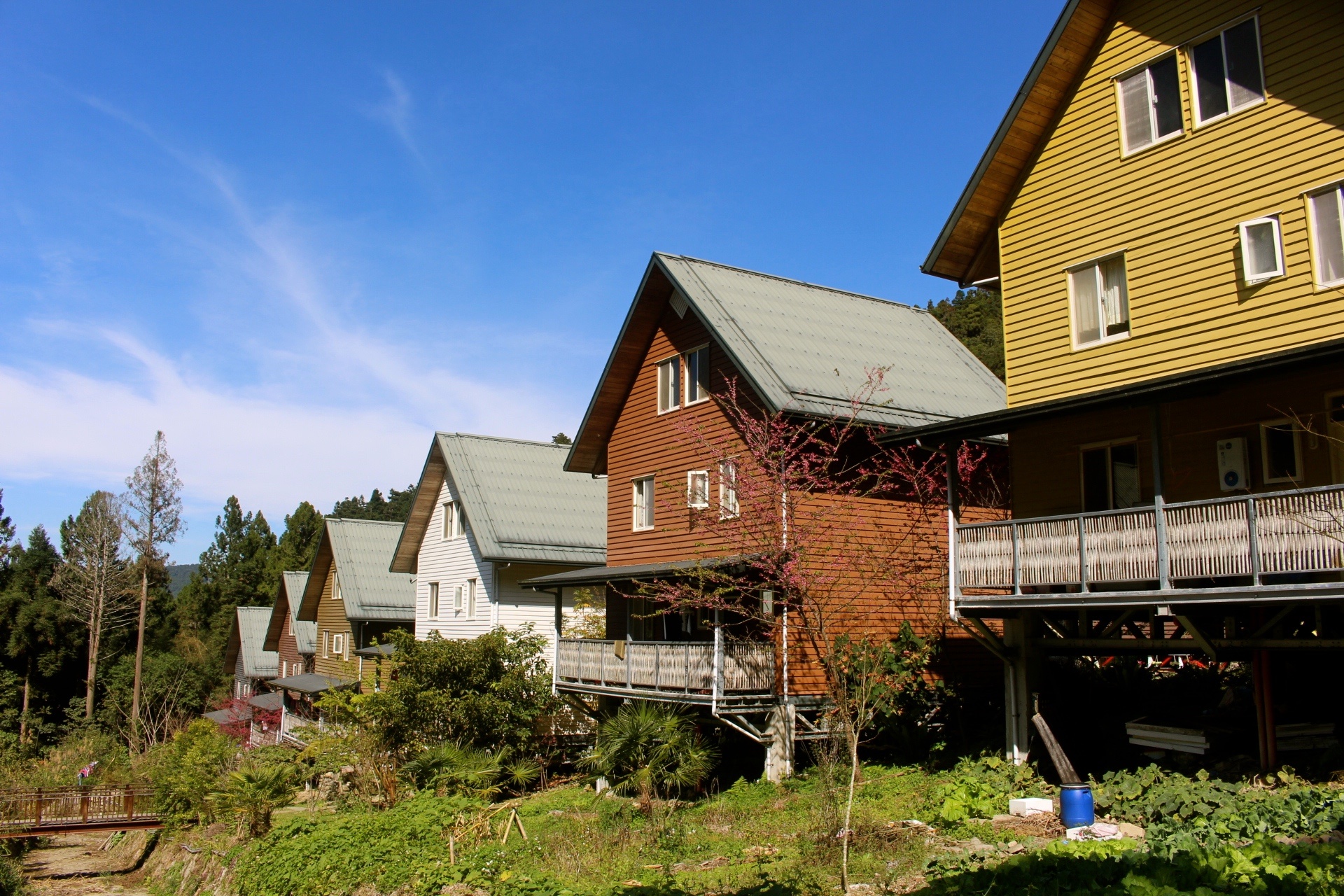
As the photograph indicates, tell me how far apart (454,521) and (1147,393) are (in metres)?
27.8

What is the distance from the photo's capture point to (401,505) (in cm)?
12525

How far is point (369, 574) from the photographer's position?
4528cm

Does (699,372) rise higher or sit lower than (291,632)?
higher

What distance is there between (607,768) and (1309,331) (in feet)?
48.8

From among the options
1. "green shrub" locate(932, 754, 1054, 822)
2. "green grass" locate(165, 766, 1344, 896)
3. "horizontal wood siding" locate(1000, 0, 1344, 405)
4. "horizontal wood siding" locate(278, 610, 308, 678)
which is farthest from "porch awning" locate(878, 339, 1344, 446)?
"horizontal wood siding" locate(278, 610, 308, 678)

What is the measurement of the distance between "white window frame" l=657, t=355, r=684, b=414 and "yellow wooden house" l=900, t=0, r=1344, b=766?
27.5ft

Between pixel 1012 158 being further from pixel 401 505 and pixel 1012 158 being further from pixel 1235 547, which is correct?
pixel 401 505

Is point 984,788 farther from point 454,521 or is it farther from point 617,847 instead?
point 454,521

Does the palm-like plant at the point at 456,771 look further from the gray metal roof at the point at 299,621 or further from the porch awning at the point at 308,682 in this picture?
the gray metal roof at the point at 299,621

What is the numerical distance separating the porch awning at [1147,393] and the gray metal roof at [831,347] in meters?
5.02

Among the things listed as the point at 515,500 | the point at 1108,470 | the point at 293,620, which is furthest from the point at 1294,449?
the point at 293,620

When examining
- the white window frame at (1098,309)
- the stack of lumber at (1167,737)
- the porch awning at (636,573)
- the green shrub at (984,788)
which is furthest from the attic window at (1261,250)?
the porch awning at (636,573)

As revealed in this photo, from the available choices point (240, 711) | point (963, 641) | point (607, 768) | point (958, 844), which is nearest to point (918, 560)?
point (963, 641)

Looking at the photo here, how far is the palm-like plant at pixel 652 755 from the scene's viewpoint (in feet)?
69.2
